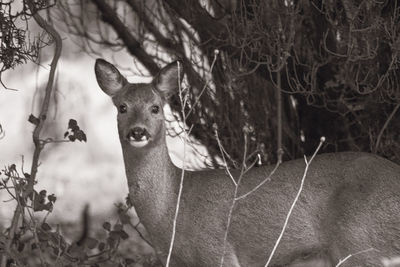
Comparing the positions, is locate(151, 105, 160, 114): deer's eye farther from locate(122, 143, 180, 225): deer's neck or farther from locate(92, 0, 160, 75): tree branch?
locate(92, 0, 160, 75): tree branch

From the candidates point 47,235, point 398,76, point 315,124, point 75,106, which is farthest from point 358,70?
point 75,106

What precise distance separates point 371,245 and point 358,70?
1.68 m

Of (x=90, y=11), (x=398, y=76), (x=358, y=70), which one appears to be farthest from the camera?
(x=90, y=11)

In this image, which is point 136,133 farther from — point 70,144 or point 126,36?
point 70,144

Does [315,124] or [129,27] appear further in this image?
[129,27]

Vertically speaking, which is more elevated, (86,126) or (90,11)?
(90,11)

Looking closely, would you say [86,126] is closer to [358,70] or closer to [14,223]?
[14,223]

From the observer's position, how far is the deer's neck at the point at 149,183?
7.32 m

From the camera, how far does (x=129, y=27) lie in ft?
35.4

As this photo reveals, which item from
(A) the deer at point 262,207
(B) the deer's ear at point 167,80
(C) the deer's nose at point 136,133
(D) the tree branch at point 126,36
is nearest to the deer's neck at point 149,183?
(A) the deer at point 262,207

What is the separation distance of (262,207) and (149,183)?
77 centimetres

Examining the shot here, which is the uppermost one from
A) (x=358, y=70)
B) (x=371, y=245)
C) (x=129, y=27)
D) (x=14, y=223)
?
(x=129, y=27)

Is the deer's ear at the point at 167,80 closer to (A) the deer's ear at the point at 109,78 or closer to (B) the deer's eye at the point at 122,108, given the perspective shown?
(A) the deer's ear at the point at 109,78

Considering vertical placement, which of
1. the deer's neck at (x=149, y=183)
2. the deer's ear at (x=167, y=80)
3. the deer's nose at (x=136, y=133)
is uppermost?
the deer's ear at (x=167, y=80)
